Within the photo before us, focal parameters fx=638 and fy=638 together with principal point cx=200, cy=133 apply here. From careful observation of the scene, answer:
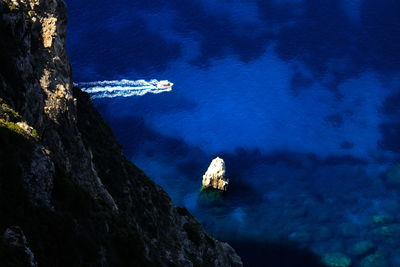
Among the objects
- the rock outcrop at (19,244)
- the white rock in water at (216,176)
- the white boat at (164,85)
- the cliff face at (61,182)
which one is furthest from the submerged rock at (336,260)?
the rock outcrop at (19,244)

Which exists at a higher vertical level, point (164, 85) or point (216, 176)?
point (164, 85)

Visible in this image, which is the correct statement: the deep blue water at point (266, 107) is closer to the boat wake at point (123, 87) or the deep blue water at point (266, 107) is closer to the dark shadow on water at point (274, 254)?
the dark shadow on water at point (274, 254)

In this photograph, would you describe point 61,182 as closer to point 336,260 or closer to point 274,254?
point 274,254

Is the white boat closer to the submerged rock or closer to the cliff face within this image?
the submerged rock

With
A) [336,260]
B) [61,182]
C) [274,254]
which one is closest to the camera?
[61,182]

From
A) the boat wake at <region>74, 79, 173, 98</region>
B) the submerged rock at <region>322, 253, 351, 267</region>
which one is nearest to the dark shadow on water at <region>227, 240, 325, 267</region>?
the submerged rock at <region>322, 253, 351, 267</region>

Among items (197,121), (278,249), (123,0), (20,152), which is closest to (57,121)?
(20,152)

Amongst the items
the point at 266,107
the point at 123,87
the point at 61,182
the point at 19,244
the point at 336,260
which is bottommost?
the point at 19,244

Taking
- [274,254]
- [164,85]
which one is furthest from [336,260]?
[164,85]
